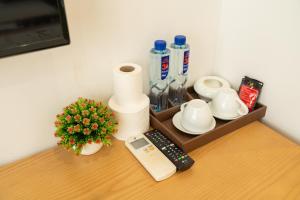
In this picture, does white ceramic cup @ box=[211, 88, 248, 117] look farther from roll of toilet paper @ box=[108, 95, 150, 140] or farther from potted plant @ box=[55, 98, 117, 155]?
potted plant @ box=[55, 98, 117, 155]

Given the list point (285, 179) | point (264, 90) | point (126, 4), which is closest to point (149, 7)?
point (126, 4)

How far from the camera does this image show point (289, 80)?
0.89m

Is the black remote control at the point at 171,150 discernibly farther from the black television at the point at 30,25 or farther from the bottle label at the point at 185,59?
the black television at the point at 30,25

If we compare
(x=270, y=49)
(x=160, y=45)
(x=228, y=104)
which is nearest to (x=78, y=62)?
(x=160, y=45)

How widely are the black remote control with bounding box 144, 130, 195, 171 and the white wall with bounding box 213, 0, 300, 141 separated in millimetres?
393

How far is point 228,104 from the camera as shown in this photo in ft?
3.09

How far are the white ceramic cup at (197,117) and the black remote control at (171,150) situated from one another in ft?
0.27

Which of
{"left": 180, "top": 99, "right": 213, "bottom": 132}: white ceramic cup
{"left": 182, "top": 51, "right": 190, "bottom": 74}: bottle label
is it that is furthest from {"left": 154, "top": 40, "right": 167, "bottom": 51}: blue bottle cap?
{"left": 180, "top": 99, "right": 213, "bottom": 132}: white ceramic cup

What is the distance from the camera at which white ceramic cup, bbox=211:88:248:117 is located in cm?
94

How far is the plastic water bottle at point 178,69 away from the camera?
939mm

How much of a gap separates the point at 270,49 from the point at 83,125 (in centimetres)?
66

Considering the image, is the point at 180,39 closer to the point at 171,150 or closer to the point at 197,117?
the point at 197,117

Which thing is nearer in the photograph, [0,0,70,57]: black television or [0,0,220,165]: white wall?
[0,0,70,57]: black television

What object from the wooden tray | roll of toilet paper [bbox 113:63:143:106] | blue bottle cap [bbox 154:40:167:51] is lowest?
the wooden tray
